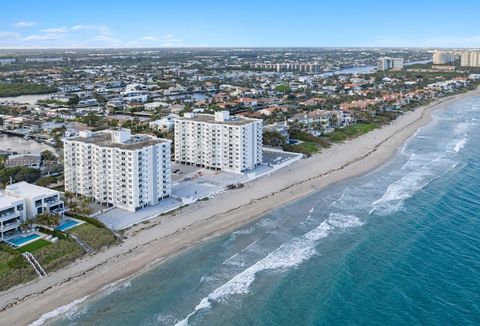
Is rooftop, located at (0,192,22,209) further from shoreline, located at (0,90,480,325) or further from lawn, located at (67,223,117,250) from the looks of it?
shoreline, located at (0,90,480,325)

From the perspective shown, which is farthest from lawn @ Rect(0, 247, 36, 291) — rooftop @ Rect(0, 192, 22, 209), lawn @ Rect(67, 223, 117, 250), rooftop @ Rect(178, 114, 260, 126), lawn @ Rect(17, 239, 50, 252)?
rooftop @ Rect(178, 114, 260, 126)

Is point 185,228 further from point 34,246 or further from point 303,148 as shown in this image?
point 303,148

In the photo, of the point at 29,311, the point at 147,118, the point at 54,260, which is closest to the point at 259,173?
the point at 54,260

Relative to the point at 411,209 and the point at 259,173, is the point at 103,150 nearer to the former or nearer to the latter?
the point at 259,173

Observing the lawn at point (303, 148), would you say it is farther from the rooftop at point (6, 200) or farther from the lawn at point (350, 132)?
the rooftop at point (6, 200)

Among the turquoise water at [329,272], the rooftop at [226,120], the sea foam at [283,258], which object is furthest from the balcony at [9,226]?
the rooftop at [226,120]

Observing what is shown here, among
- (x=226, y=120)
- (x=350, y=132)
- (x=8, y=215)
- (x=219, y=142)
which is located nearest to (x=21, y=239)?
(x=8, y=215)
